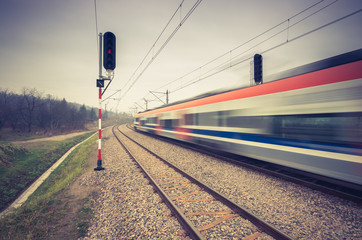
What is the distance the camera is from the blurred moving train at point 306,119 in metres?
3.68

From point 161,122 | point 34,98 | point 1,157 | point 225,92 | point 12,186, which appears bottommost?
point 12,186

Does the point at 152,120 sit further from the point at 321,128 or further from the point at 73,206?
the point at 321,128

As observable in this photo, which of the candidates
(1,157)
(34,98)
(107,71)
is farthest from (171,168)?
(34,98)

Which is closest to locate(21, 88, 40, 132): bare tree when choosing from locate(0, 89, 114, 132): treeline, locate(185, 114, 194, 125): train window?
locate(0, 89, 114, 132): treeline

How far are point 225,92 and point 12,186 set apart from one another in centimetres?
1127

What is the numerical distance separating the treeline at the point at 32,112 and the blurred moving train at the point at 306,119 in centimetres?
4245

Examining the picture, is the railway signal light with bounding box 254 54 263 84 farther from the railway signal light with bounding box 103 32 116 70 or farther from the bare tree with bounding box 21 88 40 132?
the bare tree with bounding box 21 88 40 132

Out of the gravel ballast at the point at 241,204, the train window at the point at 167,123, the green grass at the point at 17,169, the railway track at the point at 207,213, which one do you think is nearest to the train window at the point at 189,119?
the train window at the point at 167,123

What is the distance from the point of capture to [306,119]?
14.7 feet

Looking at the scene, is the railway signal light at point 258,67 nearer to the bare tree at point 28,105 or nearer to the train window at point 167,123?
the train window at point 167,123

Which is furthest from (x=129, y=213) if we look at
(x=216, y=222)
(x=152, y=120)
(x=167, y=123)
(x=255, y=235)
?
(x=152, y=120)

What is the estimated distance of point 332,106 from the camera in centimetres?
399

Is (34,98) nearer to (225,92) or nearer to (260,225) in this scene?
(225,92)

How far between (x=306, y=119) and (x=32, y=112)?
160 feet
